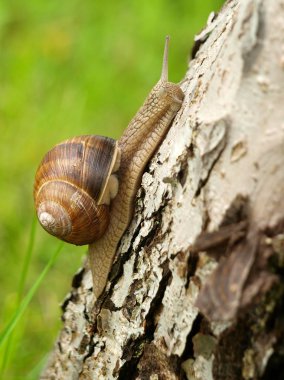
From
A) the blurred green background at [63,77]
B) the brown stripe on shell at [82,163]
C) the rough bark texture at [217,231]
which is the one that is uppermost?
the blurred green background at [63,77]

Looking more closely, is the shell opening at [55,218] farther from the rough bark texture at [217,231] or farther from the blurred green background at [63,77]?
the blurred green background at [63,77]

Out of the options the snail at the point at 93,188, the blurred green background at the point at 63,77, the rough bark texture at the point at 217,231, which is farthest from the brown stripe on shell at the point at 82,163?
the blurred green background at the point at 63,77

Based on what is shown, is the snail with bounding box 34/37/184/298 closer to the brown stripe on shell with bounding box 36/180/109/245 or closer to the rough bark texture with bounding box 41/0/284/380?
the brown stripe on shell with bounding box 36/180/109/245

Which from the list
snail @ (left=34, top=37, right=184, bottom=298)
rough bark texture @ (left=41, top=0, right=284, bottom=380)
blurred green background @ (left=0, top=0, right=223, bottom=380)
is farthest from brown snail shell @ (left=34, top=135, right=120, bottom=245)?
blurred green background @ (left=0, top=0, right=223, bottom=380)

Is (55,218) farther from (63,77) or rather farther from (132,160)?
(63,77)

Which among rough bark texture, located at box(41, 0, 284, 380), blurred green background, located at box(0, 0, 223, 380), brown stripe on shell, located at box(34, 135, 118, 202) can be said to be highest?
blurred green background, located at box(0, 0, 223, 380)

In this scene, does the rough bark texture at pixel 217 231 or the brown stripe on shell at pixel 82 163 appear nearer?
the rough bark texture at pixel 217 231

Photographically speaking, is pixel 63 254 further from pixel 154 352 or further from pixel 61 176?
pixel 154 352
